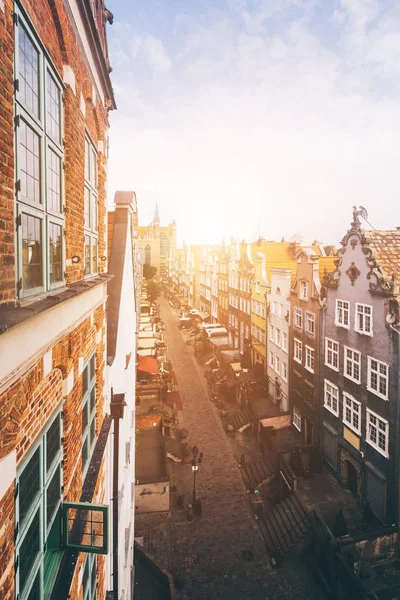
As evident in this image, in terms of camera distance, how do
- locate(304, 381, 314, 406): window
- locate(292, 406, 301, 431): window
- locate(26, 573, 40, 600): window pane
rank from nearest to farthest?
locate(26, 573, 40, 600): window pane → locate(304, 381, 314, 406): window → locate(292, 406, 301, 431): window

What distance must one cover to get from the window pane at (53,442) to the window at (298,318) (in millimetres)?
19146

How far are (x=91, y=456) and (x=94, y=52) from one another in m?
6.42

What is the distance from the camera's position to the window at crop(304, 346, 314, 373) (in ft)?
65.3

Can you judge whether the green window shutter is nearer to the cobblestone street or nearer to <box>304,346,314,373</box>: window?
the cobblestone street

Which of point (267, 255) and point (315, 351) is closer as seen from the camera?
point (315, 351)

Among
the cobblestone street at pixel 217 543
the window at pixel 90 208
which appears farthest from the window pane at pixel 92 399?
the cobblestone street at pixel 217 543

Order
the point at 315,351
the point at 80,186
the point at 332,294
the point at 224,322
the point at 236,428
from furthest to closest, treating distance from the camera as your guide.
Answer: the point at 224,322, the point at 236,428, the point at 315,351, the point at 332,294, the point at 80,186

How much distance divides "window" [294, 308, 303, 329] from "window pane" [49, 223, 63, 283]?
1913cm

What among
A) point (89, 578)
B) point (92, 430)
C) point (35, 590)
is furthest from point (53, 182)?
point (89, 578)

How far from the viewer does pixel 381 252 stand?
15.8 metres

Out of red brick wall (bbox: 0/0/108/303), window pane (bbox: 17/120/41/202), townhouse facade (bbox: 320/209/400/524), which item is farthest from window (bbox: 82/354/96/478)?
townhouse facade (bbox: 320/209/400/524)

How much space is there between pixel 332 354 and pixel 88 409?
15.5 metres

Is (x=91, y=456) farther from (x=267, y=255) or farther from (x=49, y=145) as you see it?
(x=267, y=255)

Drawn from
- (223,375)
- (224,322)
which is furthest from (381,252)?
(224,322)
